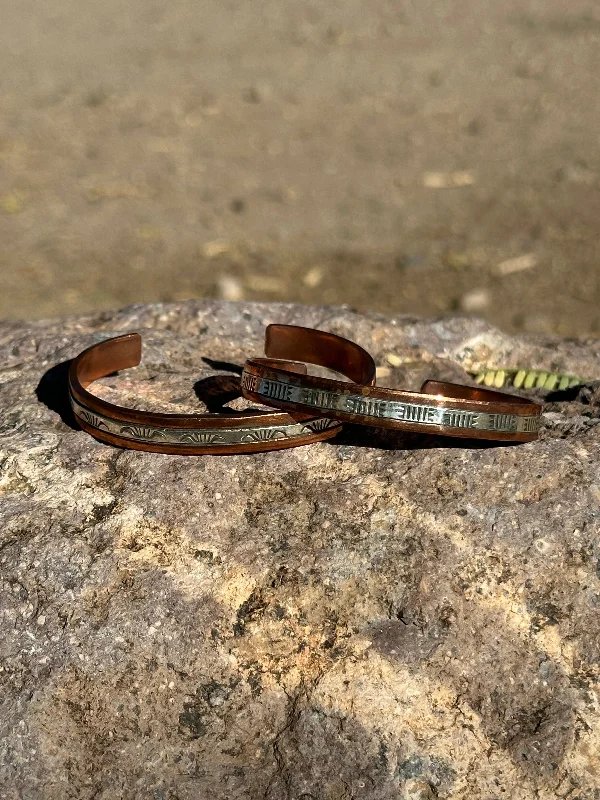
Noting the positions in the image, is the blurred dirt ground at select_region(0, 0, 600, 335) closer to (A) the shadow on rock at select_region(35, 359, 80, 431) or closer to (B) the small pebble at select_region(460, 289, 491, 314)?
(B) the small pebble at select_region(460, 289, 491, 314)

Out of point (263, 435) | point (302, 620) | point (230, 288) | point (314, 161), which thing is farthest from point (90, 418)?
point (314, 161)

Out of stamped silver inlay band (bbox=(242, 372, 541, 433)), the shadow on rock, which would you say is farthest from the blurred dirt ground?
stamped silver inlay band (bbox=(242, 372, 541, 433))

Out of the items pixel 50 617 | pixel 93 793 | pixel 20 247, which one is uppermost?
pixel 50 617

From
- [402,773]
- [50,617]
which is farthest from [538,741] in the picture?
[50,617]

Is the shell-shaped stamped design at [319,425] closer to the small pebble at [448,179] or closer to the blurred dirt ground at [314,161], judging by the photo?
the blurred dirt ground at [314,161]

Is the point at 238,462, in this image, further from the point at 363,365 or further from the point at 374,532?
the point at 363,365

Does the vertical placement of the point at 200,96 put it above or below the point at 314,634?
below
